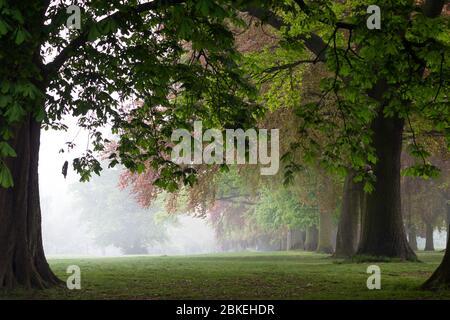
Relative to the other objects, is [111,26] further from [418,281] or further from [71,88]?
[418,281]

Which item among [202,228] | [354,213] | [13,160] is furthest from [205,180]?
[202,228]

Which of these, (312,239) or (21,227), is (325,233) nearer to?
(312,239)

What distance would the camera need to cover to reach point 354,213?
73.2 ft

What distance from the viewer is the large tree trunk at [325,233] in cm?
3039

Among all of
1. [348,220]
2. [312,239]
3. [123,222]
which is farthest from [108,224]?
[348,220]

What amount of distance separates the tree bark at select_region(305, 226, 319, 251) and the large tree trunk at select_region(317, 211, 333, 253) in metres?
5.17

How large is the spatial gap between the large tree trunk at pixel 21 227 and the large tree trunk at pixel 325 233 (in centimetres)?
2089

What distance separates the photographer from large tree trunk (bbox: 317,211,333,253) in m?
30.4

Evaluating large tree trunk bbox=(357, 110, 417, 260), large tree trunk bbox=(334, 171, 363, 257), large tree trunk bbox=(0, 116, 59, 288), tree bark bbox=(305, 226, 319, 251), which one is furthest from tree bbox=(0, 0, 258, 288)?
tree bark bbox=(305, 226, 319, 251)

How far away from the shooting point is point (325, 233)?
31125 mm

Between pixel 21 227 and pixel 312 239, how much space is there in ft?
90.7

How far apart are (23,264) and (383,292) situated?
6.79m

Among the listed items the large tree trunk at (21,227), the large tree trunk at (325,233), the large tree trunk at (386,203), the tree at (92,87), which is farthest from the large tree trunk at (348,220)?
the large tree trunk at (21,227)

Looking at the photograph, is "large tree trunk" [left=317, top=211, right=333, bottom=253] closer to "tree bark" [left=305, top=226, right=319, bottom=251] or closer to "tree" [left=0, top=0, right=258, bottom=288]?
"tree bark" [left=305, top=226, right=319, bottom=251]
